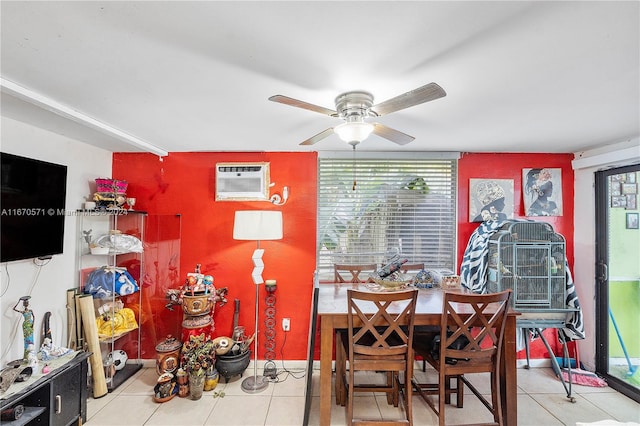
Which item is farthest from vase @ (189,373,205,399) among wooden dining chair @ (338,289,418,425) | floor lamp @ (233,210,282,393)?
wooden dining chair @ (338,289,418,425)

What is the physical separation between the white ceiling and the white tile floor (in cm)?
229

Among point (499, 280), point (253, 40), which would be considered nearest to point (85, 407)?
point (253, 40)

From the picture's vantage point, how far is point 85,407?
7.14ft

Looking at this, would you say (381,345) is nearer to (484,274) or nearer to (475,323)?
(475,323)

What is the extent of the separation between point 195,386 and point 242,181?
1.93 meters

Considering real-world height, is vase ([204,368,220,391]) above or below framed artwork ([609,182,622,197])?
below

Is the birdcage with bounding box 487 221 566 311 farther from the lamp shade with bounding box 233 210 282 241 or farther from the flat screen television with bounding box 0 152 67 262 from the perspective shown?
the flat screen television with bounding box 0 152 67 262

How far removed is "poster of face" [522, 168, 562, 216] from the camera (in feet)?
10.0

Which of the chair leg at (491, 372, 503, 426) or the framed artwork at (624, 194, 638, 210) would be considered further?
the framed artwork at (624, 194, 638, 210)

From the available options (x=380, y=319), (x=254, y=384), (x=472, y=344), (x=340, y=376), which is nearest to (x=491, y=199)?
(x=472, y=344)

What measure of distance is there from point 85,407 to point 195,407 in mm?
785

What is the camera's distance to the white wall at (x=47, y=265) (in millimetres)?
2057

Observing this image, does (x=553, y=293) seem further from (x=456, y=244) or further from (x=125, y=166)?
(x=125, y=166)

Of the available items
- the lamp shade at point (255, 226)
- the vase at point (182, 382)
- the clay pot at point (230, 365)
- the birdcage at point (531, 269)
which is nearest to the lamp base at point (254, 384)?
the clay pot at point (230, 365)
